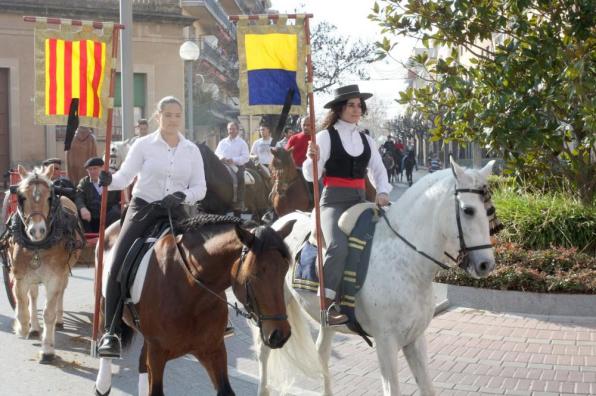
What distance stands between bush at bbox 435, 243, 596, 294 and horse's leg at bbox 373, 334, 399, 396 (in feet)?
14.9

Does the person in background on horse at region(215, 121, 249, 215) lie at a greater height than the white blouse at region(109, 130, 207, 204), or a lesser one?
greater

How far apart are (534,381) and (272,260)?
11.6 ft

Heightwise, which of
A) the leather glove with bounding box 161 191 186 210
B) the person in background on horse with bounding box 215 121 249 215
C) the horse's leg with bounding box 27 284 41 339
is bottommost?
the horse's leg with bounding box 27 284 41 339

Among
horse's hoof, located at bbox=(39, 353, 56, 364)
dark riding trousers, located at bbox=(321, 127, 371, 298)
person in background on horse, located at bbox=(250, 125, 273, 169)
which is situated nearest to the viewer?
dark riding trousers, located at bbox=(321, 127, 371, 298)

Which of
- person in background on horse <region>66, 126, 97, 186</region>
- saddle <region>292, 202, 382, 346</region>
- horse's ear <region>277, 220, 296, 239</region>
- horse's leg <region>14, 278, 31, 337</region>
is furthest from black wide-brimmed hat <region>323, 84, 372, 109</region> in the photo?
person in background on horse <region>66, 126, 97, 186</region>

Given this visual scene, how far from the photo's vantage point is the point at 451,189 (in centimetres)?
553

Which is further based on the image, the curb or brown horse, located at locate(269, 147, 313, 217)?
brown horse, located at locate(269, 147, 313, 217)

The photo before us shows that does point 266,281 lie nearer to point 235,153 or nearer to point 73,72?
point 73,72

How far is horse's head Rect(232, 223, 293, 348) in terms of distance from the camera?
14.5 feet

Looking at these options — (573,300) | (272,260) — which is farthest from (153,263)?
(573,300)

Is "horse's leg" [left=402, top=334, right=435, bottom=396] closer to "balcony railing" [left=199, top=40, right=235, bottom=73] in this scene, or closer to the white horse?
the white horse

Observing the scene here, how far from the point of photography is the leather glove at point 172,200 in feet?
18.4

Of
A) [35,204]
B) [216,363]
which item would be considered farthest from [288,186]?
[216,363]

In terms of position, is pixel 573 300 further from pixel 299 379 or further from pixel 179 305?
pixel 179 305
